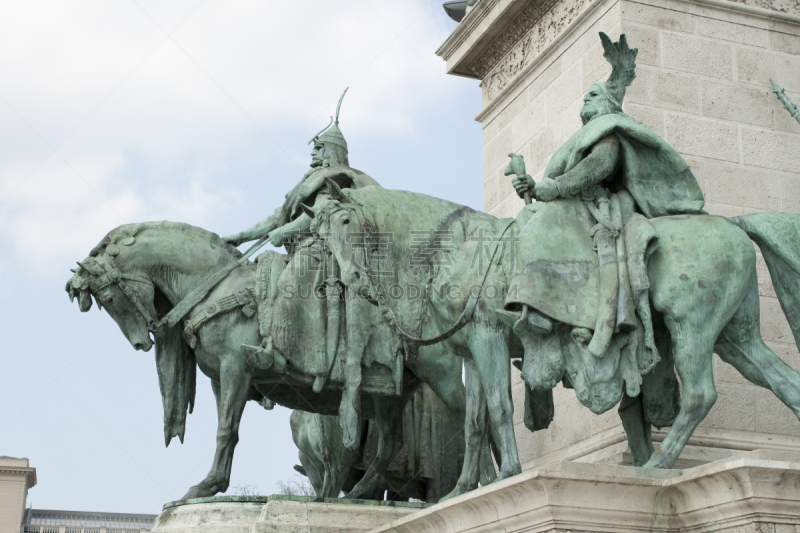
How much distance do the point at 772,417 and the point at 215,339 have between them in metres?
4.81

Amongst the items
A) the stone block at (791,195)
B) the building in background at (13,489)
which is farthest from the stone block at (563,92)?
the building in background at (13,489)

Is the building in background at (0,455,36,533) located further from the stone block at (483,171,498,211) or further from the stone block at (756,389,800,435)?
the stone block at (756,389,800,435)

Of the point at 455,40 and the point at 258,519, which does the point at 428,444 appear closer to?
the point at 258,519

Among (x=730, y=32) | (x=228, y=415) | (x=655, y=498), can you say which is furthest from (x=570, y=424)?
(x=730, y=32)

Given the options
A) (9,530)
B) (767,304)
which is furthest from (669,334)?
(9,530)

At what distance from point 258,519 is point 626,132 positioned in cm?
409

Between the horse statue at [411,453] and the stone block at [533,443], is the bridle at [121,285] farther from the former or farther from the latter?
the stone block at [533,443]

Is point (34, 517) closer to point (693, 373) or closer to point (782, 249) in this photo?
point (693, 373)

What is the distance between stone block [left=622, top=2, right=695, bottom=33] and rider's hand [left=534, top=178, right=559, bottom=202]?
10.9 ft

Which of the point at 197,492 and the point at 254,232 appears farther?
the point at 254,232

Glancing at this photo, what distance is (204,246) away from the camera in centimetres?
1007

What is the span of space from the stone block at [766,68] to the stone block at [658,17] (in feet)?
1.83

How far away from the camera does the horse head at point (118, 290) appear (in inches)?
382

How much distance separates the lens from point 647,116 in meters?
10.0
